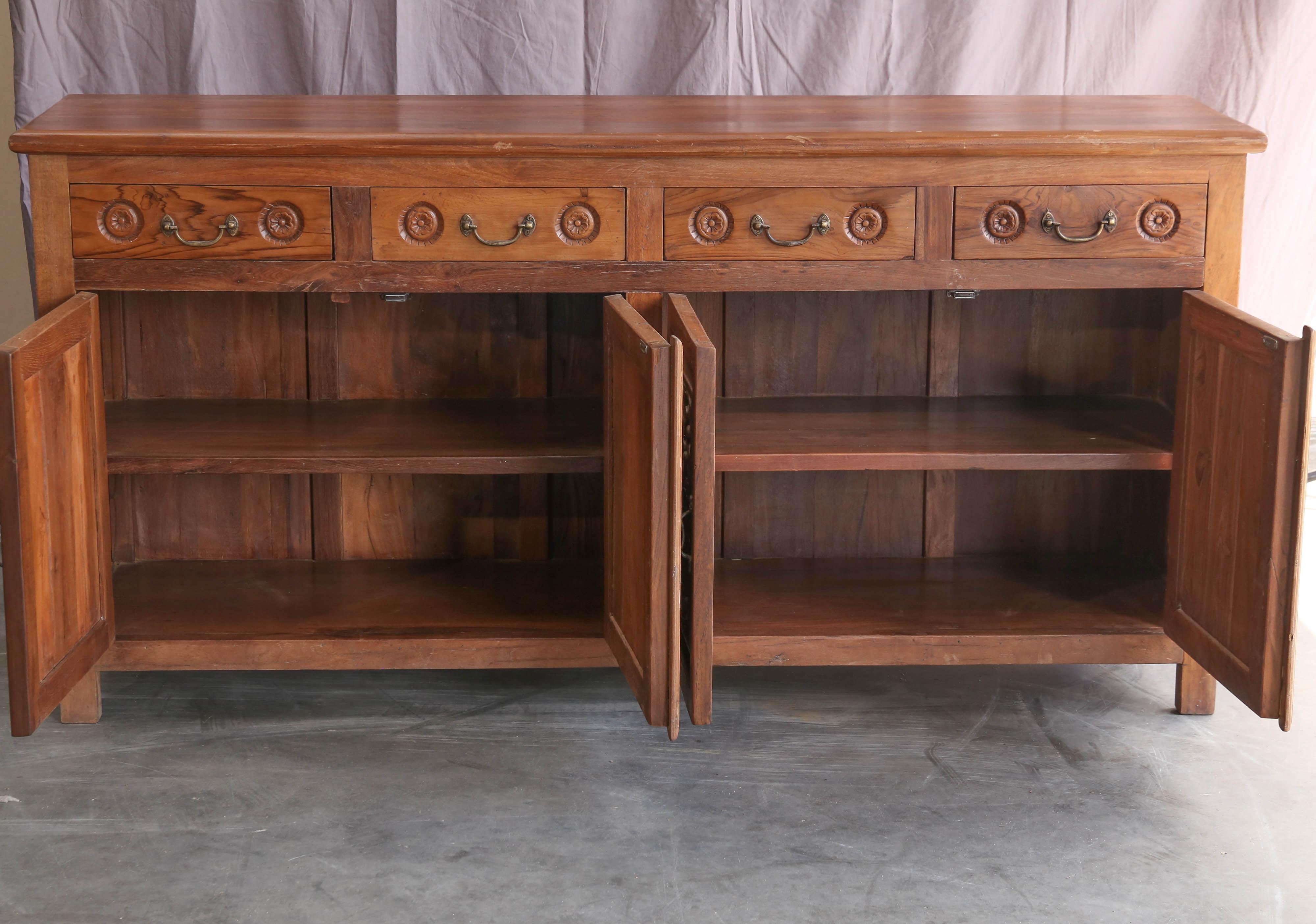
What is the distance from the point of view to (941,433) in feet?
7.85

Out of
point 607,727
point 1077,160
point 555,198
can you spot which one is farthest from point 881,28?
point 607,727

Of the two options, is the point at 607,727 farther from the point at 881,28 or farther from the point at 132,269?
the point at 881,28

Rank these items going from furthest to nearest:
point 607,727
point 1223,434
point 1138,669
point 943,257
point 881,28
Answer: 1. point 881,28
2. point 1138,669
3. point 607,727
4. point 943,257
5. point 1223,434

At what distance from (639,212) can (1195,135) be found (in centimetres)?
87

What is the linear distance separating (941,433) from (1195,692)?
2.03 feet

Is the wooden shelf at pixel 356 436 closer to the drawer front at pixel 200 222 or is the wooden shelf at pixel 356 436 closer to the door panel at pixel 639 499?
the door panel at pixel 639 499

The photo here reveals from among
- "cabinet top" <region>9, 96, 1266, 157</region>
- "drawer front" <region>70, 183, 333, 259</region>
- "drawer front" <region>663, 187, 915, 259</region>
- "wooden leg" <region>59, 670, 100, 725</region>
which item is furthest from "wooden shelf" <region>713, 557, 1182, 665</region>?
"wooden leg" <region>59, 670, 100, 725</region>

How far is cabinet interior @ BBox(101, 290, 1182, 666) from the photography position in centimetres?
252

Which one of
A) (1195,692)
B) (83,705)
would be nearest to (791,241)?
(1195,692)

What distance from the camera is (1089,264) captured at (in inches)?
88.4

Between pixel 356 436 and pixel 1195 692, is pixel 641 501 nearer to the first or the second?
pixel 356 436

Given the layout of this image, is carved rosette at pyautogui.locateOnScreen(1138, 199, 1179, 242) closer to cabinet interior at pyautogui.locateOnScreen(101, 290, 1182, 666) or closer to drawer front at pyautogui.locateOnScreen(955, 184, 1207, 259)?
drawer front at pyautogui.locateOnScreen(955, 184, 1207, 259)

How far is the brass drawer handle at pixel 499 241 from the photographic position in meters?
2.19

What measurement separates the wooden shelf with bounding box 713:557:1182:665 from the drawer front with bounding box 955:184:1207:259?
23.9 inches
